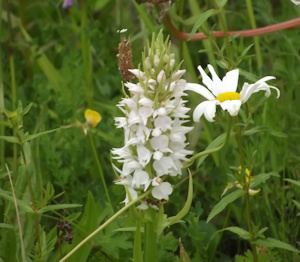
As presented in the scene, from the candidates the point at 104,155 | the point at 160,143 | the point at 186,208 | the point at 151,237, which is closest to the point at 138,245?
the point at 151,237

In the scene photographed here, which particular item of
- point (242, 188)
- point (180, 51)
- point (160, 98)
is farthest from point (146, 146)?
point (180, 51)

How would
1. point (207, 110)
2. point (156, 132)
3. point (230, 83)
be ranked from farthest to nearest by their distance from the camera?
point (230, 83) → point (207, 110) → point (156, 132)

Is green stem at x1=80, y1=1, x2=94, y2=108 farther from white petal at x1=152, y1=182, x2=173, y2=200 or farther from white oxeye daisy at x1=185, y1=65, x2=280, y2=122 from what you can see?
white petal at x1=152, y1=182, x2=173, y2=200

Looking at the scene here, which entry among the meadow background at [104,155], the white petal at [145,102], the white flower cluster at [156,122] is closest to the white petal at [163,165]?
the white flower cluster at [156,122]

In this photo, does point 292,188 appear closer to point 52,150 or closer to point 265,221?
point 265,221

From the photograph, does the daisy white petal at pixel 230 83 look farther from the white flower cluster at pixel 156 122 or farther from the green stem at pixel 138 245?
the green stem at pixel 138 245

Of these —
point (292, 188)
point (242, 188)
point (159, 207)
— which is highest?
point (159, 207)

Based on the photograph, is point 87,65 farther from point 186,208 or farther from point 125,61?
point 186,208
